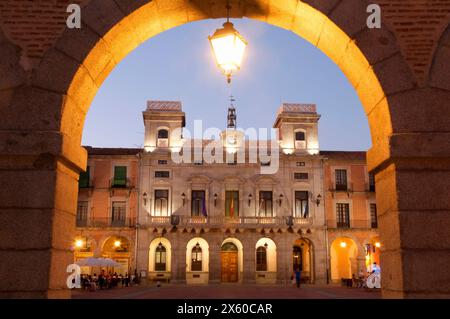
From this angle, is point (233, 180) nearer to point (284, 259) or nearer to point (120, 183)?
point (284, 259)

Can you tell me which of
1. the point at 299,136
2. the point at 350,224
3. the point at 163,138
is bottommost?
the point at 350,224

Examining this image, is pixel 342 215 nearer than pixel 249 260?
No

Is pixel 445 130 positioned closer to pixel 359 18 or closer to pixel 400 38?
pixel 400 38

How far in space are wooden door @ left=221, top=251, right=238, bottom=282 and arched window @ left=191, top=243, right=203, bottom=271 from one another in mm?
1821

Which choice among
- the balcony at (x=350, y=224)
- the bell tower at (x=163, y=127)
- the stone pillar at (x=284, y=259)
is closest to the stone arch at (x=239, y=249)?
the stone pillar at (x=284, y=259)

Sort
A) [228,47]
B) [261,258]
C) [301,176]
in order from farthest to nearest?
[301,176], [261,258], [228,47]

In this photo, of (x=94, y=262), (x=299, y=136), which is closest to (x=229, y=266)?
(x=299, y=136)

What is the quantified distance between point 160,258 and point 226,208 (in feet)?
21.2

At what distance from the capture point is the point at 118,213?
125 ft

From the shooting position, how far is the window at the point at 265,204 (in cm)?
3822

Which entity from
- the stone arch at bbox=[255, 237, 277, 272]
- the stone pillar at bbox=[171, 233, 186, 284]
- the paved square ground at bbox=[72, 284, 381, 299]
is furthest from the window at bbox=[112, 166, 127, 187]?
the paved square ground at bbox=[72, 284, 381, 299]

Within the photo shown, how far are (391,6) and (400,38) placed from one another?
0.36 meters

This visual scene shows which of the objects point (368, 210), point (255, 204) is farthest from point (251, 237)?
point (368, 210)

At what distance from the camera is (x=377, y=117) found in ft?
16.6
